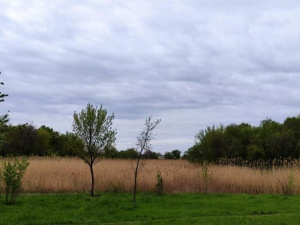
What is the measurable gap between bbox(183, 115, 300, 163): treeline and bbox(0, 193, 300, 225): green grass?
68.4ft

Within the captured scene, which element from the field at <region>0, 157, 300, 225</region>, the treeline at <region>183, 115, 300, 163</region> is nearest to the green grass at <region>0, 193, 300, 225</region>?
the field at <region>0, 157, 300, 225</region>

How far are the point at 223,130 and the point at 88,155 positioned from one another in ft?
88.8

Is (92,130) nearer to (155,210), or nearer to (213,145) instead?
(155,210)

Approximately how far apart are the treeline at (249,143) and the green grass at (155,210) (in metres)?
20.8

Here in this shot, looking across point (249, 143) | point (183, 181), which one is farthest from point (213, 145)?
point (183, 181)

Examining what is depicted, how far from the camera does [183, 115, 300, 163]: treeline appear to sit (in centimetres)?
3464

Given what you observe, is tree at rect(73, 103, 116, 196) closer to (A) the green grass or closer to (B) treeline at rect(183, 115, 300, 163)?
(A) the green grass

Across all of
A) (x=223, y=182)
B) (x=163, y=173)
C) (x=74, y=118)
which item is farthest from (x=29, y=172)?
(x=223, y=182)

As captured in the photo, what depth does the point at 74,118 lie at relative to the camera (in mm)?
14953

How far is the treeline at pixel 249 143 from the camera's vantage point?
34638mm

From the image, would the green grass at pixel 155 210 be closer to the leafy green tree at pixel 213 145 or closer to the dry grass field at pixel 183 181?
the dry grass field at pixel 183 181

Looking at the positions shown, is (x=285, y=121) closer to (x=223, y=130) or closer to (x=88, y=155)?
(x=223, y=130)

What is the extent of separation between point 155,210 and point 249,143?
28.3 metres

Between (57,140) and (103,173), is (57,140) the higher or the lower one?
the higher one
